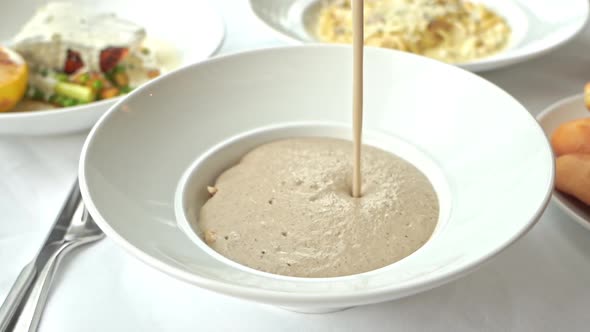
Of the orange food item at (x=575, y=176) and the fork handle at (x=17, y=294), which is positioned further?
the orange food item at (x=575, y=176)

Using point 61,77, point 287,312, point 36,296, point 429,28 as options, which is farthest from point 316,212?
point 429,28

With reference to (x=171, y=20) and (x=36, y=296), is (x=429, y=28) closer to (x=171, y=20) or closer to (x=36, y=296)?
(x=171, y=20)

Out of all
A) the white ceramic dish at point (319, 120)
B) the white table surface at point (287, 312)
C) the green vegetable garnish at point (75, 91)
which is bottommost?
the white table surface at point (287, 312)

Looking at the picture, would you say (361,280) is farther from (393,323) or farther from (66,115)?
(66,115)

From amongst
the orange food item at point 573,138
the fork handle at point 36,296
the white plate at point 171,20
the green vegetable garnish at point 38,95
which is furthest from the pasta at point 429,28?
the fork handle at point 36,296

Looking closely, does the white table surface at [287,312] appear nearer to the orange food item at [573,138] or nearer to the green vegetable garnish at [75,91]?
the orange food item at [573,138]

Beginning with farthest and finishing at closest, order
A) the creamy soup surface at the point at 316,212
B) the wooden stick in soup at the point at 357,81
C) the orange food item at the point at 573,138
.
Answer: the orange food item at the point at 573,138 < the wooden stick in soup at the point at 357,81 < the creamy soup surface at the point at 316,212

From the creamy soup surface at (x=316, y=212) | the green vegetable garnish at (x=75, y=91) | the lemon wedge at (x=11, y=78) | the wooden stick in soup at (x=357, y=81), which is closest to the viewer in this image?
the creamy soup surface at (x=316, y=212)

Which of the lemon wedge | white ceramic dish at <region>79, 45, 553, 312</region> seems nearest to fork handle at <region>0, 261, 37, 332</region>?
white ceramic dish at <region>79, 45, 553, 312</region>
